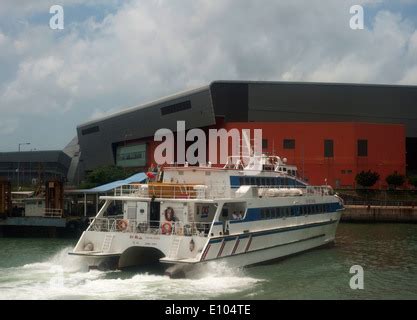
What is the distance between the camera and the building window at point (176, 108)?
62.8 m

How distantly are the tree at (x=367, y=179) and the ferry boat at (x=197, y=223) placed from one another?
105ft

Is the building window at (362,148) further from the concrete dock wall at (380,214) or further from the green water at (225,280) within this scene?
the green water at (225,280)

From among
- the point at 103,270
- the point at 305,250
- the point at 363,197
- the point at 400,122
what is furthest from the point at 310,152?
the point at 103,270

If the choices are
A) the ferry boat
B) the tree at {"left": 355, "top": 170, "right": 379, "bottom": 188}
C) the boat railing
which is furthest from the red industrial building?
the boat railing

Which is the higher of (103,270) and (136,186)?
(136,186)

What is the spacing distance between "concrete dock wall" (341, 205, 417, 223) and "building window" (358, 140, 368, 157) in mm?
10448

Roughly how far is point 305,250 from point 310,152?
3405 cm

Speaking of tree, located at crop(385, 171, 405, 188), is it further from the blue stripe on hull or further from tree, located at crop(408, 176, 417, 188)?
the blue stripe on hull

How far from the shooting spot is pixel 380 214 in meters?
48.3

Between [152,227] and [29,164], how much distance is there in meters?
83.2

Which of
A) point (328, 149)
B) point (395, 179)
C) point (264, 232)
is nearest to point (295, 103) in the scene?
point (328, 149)

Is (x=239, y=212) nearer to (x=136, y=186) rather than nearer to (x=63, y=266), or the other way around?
(x=136, y=186)

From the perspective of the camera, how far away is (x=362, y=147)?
58062mm

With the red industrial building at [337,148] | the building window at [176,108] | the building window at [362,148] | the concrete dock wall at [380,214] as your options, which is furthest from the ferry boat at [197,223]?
the building window at [176,108]
